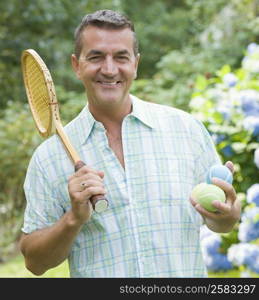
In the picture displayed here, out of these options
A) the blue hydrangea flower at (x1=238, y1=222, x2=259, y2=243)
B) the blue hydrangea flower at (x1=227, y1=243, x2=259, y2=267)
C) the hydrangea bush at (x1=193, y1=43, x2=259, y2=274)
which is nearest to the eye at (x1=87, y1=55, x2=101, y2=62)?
the hydrangea bush at (x1=193, y1=43, x2=259, y2=274)

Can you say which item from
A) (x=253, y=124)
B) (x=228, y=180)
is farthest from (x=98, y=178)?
(x=253, y=124)

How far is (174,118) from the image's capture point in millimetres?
2430

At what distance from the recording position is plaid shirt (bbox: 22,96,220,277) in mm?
2256

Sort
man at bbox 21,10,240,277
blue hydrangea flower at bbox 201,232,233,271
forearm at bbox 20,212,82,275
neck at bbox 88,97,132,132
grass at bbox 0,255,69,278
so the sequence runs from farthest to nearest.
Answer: grass at bbox 0,255,69,278, blue hydrangea flower at bbox 201,232,233,271, neck at bbox 88,97,132,132, man at bbox 21,10,240,277, forearm at bbox 20,212,82,275

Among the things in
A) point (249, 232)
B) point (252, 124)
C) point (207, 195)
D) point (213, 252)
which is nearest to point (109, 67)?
point (207, 195)

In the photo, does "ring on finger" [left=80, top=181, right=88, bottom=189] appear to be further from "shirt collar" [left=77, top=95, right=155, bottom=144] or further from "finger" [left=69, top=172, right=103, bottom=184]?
"shirt collar" [left=77, top=95, right=155, bottom=144]

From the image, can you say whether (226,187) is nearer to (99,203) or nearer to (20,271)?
(99,203)

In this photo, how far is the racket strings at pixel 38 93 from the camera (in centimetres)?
246

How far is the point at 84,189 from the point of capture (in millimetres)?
2039

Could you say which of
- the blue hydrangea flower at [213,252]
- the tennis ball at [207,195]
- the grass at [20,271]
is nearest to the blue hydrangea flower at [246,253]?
the blue hydrangea flower at [213,252]

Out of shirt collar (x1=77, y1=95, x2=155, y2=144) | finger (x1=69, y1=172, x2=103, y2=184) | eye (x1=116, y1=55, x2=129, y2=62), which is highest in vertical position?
eye (x1=116, y1=55, x2=129, y2=62)

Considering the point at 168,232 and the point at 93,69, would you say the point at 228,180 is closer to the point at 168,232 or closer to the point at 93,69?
the point at 168,232

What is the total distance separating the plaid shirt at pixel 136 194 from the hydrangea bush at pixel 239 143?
5.49 feet

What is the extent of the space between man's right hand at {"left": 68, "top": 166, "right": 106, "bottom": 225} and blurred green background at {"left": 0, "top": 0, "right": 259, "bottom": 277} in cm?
207
